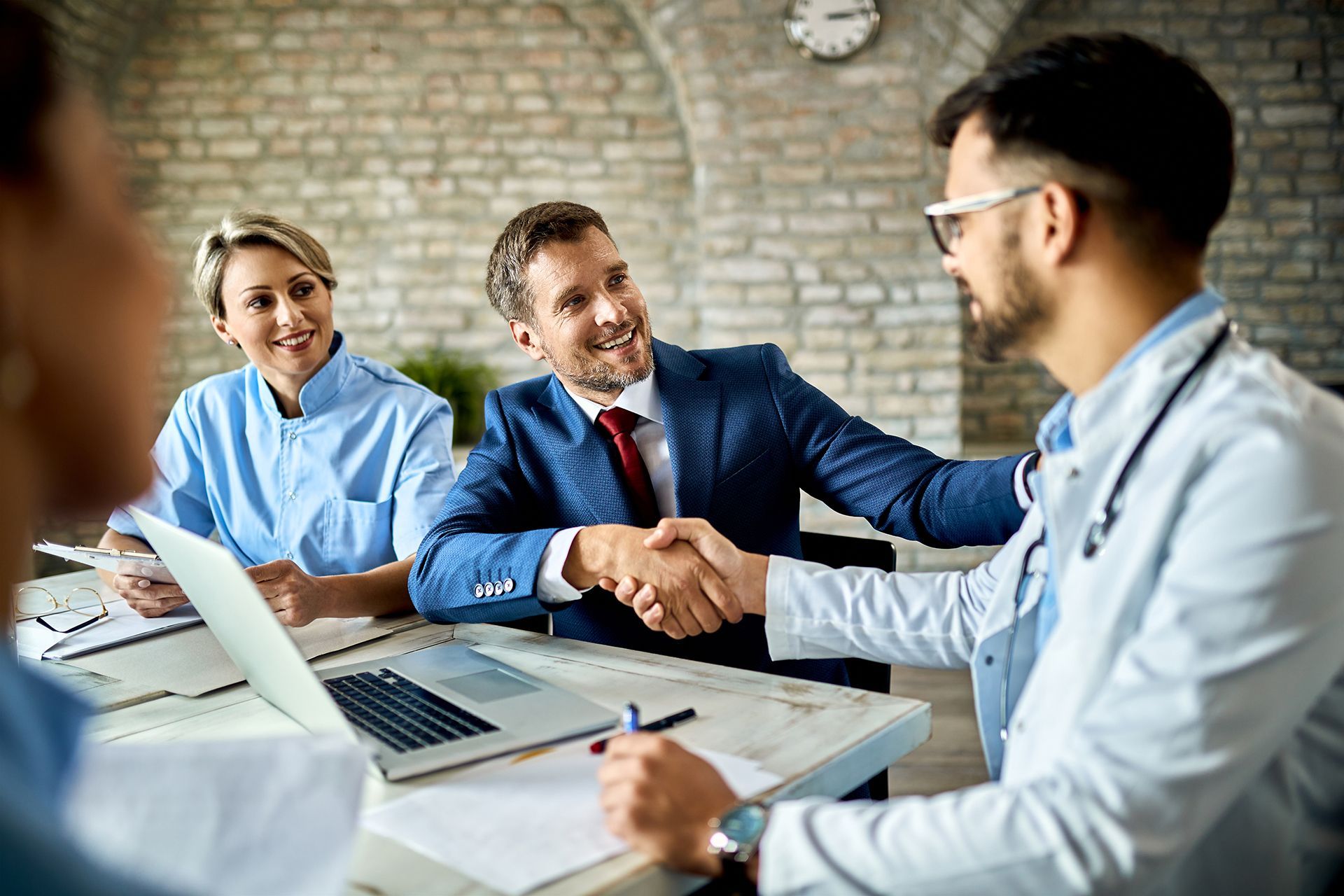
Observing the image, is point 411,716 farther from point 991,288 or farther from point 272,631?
point 991,288

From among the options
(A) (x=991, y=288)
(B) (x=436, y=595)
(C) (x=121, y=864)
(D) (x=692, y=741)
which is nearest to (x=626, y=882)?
(D) (x=692, y=741)

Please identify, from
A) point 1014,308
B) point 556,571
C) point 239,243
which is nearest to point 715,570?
point 556,571

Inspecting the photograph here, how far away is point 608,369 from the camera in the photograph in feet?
6.76

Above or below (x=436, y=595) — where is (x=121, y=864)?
above

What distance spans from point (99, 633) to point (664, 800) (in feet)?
4.13

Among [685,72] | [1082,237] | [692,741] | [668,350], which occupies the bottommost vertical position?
[692,741]

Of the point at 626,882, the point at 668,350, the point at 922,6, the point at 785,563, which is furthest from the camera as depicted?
the point at 922,6

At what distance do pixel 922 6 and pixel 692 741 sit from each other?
415 centimetres

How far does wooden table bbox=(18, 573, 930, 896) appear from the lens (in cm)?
89

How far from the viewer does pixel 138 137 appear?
17.4 ft

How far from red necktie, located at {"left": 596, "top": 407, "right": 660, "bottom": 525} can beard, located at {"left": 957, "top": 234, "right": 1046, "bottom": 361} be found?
97cm

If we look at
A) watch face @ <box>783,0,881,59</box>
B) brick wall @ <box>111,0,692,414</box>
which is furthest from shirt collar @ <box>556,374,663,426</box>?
brick wall @ <box>111,0,692,414</box>

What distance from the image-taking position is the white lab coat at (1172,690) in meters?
0.81

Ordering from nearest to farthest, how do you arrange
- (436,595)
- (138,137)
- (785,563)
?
(785,563), (436,595), (138,137)
